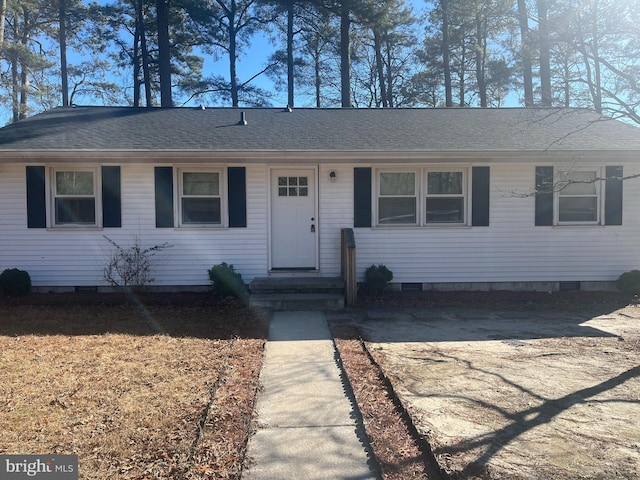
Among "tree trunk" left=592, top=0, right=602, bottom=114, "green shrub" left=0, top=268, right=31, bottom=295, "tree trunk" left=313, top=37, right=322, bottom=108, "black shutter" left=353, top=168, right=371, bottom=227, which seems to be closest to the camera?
"tree trunk" left=592, top=0, right=602, bottom=114

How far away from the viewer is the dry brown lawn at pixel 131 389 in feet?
9.82

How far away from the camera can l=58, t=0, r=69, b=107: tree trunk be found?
20734 mm

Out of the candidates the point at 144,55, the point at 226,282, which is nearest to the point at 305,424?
the point at 226,282

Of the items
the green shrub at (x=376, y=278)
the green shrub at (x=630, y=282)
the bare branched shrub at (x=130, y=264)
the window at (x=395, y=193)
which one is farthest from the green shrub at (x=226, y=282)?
the green shrub at (x=630, y=282)

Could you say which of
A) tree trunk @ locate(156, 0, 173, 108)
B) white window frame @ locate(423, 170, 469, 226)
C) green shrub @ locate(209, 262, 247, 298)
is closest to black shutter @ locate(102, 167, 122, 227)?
green shrub @ locate(209, 262, 247, 298)

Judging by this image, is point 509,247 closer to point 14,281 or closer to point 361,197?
point 361,197

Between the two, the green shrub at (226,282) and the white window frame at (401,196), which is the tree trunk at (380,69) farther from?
the green shrub at (226,282)

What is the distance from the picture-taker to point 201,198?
871cm

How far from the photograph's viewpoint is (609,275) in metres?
9.02

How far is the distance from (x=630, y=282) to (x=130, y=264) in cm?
932

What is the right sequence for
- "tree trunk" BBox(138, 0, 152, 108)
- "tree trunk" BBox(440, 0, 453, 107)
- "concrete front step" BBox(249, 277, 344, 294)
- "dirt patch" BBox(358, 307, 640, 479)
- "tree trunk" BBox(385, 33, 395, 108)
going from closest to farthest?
"dirt patch" BBox(358, 307, 640, 479), "concrete front step" BBox(249, 277, 344, 294), "tree trunk" BBox(138, 0, 152, 108), "tree trunk" BBox(440, 0, 453, 107), "tree trunk" BBox(385, 33, 395, 108)

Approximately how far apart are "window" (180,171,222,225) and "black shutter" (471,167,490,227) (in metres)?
4.85

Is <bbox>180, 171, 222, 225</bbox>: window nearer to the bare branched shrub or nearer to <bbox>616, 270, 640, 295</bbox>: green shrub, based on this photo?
the bare branched shrub
